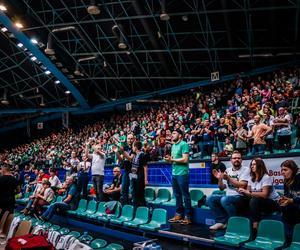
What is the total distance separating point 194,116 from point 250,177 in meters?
7.89

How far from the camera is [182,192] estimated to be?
5652 millimetres

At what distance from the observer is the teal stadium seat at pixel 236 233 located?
434 cm

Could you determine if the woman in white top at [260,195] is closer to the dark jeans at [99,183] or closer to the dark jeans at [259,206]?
the dark jeans at [259,206]

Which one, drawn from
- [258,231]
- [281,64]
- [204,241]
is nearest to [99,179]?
[204,241]

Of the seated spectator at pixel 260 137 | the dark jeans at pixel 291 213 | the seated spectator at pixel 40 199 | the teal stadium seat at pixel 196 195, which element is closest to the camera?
the dark jeans at pixel 291 213

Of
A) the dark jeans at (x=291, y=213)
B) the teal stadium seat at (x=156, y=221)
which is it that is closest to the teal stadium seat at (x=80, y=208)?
the teal stadium seat at (x=156, y=221)

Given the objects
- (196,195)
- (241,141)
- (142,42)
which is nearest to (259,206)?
(196,195)

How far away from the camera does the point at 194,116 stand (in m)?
12.8

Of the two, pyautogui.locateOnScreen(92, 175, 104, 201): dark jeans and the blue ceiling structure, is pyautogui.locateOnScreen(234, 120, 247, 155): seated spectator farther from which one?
the blue ceiling structure

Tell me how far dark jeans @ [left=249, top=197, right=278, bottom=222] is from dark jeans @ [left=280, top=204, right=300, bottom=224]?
0.29 m

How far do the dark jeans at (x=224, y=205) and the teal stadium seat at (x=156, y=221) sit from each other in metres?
0.98

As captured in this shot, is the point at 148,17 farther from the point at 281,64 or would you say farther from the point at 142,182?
the point at 142,182

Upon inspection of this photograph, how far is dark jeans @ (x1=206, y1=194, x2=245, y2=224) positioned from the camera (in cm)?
500

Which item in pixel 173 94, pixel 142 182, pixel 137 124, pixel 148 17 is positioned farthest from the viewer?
pixel 173 94
